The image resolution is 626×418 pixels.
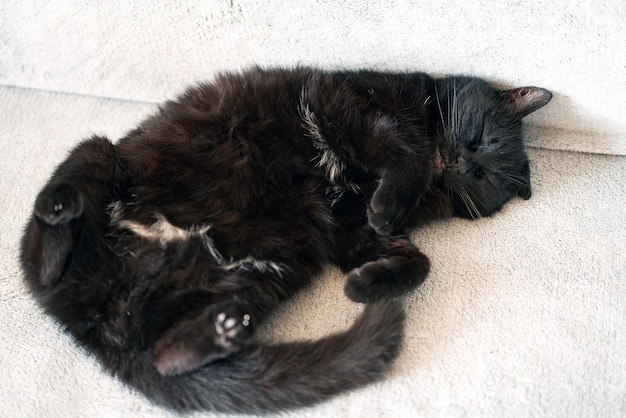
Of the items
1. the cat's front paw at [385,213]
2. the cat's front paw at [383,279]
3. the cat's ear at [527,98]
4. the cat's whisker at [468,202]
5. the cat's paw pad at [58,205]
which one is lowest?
the cat's front paw at [383,279]

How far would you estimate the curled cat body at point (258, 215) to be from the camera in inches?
42.2

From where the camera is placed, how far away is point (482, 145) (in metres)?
1.41

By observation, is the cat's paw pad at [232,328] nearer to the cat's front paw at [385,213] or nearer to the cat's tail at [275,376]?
the cat's tail at [275,376]

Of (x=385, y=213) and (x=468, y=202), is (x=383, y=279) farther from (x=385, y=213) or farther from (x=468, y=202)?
(x=468, y=202)

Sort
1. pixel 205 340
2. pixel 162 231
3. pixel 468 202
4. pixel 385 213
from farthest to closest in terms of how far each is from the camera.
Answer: pixel 468 202
pixel 385 213
pixel 162 231
pixel 205 340

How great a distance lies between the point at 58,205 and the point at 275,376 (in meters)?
0.56

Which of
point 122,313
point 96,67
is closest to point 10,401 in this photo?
point 122,313

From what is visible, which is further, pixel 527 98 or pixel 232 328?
pixel 527 98

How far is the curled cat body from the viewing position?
3.51 feet

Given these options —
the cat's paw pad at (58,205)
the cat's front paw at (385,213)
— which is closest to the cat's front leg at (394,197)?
the cat's front paw at (385,213)

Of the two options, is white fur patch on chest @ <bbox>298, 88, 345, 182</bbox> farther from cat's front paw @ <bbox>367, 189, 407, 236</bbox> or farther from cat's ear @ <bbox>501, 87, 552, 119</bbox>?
cat's ear @ <bbox>501, 87, 552, 119</bbox>

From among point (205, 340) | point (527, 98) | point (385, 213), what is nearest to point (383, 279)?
point (385, 213)

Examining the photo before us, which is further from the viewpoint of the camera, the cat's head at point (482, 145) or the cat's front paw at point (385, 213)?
the cat's head at point (482, 145)

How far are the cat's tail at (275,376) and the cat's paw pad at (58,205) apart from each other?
0.33m
